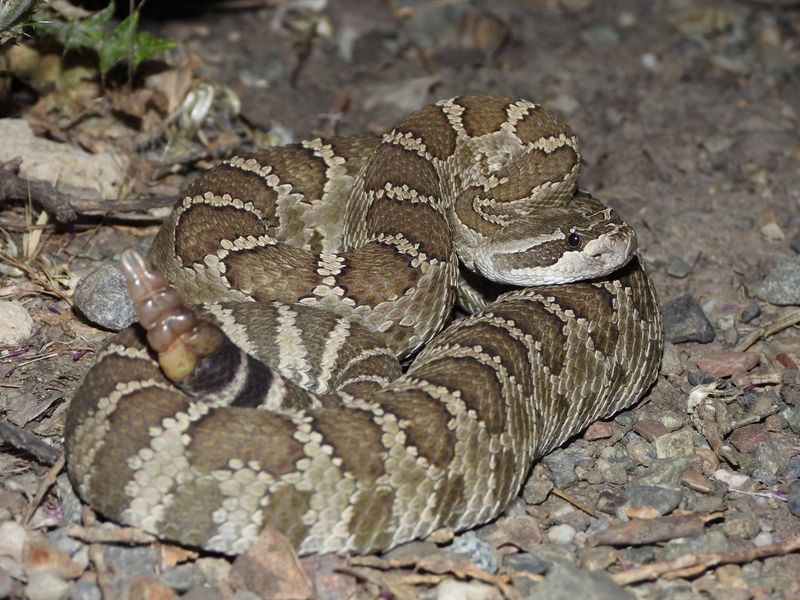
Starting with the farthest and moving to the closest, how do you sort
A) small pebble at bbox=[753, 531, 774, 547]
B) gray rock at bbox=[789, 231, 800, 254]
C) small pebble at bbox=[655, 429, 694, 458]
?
1. gray rock at bbox=[789, 231, 800, 254]
2. small pebble at bbox=[655, 429, 694, 458]
3. small pebble at bbox=[753, 531, 774, 547]

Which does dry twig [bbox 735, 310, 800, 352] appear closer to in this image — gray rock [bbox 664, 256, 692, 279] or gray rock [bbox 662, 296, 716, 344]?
gray rock [bbox 662, 296, 716, 344]

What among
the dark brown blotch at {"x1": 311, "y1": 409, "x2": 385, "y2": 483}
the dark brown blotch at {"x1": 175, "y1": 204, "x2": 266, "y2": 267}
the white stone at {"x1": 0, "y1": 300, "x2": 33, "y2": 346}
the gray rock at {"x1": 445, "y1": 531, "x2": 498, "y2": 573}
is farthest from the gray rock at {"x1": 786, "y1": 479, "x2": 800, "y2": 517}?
the white stone at {"x1": 0, "y1": 300, "x2": 33, "y2": 346}

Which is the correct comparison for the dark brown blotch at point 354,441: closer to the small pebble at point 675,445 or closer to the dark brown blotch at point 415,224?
the dark brown blotch at point 415,224

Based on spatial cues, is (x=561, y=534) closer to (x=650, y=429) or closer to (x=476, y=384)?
(x=476, y=384)

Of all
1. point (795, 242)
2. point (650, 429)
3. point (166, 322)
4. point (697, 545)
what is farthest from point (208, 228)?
point (795, 242)

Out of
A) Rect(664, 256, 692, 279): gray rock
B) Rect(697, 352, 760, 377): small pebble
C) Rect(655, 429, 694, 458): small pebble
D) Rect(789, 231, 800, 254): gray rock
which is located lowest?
Rect(789, 231, 800, 254): gray rock
